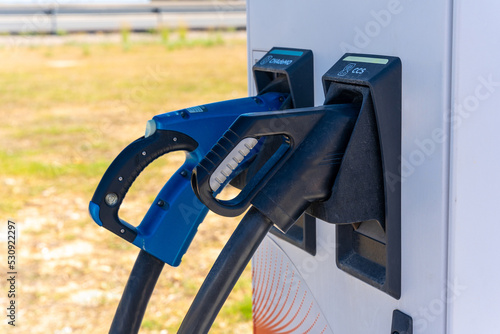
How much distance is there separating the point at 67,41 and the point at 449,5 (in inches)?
533

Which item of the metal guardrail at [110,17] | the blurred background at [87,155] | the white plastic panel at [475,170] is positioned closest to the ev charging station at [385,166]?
the white plastic panel at [475,170]

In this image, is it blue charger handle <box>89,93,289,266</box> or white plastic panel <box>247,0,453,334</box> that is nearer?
white plastic panel <box>247,0,453,334</box>

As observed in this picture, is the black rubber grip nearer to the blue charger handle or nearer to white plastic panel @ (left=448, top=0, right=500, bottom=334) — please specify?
the blue charger handle

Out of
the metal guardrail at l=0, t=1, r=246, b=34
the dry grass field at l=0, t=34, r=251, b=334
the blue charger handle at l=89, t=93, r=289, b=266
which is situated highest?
the blue charger handle at l=89, t=93, r=289, b=266

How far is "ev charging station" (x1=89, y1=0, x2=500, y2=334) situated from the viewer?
83cm

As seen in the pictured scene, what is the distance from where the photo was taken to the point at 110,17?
18.6 metres

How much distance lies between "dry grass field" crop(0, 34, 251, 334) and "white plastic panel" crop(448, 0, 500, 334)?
214 cm

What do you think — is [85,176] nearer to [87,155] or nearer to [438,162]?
[87,155]

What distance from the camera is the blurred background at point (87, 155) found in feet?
10.6

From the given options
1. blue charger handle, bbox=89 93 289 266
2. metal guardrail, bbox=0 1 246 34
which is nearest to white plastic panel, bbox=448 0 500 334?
blue charger handle, bbox=89 93 289 266

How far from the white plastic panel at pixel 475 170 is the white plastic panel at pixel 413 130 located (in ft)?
0.05

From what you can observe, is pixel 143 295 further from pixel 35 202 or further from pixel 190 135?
pixel 35 202

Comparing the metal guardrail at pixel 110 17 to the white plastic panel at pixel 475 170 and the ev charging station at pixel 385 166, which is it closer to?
the ev charging station at pixel 385 166

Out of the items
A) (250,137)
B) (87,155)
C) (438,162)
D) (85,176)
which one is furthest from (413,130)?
(87,155)
